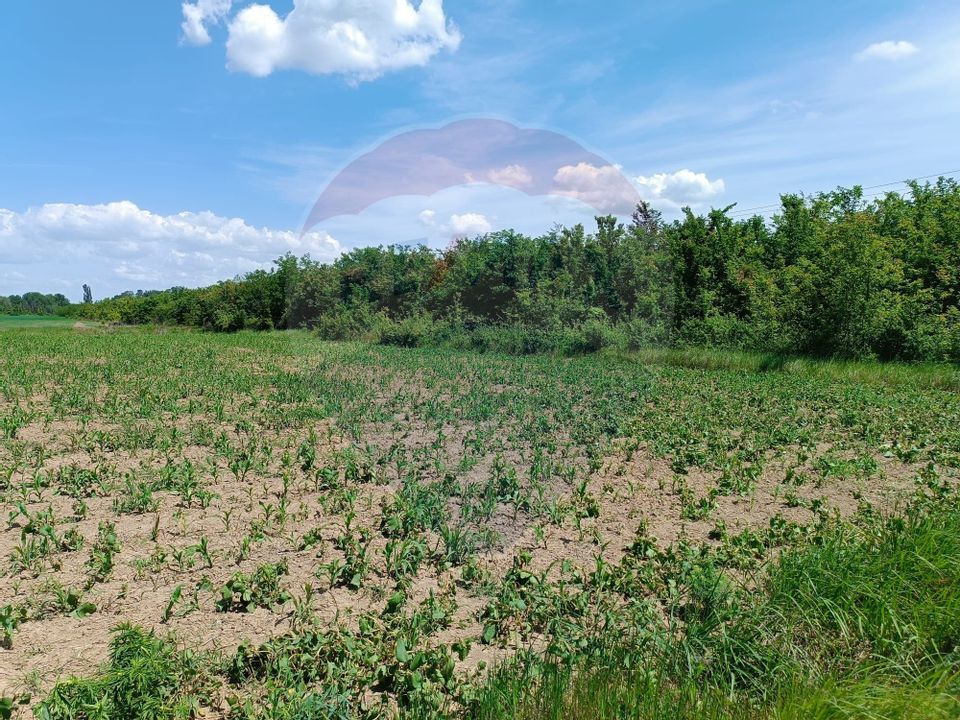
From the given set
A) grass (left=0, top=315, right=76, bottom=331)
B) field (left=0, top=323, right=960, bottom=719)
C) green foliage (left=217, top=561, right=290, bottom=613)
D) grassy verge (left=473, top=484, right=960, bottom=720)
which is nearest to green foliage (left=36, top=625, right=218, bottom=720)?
field (left=0, top=323, right=960, bottom=719)

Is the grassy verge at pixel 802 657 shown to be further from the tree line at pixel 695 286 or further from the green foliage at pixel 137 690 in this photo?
the tree line at pixel 695 286

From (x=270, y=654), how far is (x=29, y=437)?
6.41 m

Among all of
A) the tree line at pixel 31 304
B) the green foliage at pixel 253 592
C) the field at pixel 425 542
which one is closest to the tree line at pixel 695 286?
the field at pixel 425 542

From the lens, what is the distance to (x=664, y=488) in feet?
18.8

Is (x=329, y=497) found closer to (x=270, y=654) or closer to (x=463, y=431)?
(x=270, y=654)

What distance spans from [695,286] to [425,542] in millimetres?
17624

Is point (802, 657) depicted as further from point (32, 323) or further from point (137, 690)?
point (32, 323)

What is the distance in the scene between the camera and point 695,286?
63.8 feet

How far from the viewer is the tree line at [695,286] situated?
47.9ft

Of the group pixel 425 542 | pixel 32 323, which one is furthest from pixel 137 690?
pixel 32 323

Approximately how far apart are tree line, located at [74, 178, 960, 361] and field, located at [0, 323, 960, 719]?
5899mm

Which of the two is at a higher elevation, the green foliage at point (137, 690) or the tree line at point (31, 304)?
the tree line at point (31, 304)

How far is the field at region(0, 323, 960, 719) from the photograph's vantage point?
2.76 metres

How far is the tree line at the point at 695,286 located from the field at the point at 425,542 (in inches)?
232
